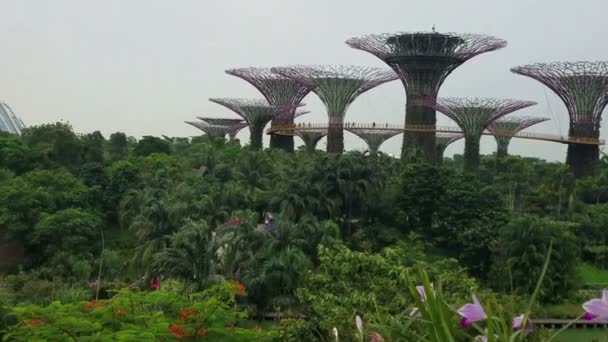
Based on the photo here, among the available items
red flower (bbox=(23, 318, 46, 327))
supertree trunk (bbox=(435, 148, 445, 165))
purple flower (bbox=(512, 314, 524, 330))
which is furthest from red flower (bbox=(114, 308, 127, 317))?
supertree trunk (bbox=(435, 148, 445, 165))

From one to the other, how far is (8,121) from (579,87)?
53853 mm

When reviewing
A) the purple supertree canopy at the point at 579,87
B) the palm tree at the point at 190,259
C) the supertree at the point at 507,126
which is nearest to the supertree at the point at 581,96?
the purple supertree canopy at the point at 579,87

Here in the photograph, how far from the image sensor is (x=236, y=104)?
58.2m

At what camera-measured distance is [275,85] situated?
52.6m

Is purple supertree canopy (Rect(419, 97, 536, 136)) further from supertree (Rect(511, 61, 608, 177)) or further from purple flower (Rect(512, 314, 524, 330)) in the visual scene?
purple flower (Rect(512, 314, 524, 330))

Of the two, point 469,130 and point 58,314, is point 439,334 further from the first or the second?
point 469,130

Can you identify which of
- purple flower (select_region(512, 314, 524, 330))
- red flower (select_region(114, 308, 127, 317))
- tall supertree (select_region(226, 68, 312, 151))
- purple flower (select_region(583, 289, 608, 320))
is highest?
tall supertree (select_region(226, 68, 312, 151))

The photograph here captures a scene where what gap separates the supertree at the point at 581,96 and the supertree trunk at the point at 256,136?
72.1 ft

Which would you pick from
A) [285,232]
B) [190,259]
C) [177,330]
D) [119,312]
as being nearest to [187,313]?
[177,330]

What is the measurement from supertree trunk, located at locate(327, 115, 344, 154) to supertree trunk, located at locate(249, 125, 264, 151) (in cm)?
1019

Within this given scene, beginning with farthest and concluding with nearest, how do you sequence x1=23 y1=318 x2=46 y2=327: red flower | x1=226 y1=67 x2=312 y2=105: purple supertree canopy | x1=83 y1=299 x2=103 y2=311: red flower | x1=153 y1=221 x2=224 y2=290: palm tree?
x1=226 y1=67 x2=312 y2=105: purple supertree canopy < x1=153 y1=221 x2=224 y2=290: palm tree < x1=83 y1=299 x2=103 y2=311: red flower < x1=23 y1=318 x2=46 y2=327: red flower

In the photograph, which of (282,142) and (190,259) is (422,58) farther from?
(190,259)

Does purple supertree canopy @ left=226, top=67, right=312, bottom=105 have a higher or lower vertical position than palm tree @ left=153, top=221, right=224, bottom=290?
higher

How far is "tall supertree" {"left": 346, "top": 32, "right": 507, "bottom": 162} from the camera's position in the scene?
4178 centimetres
